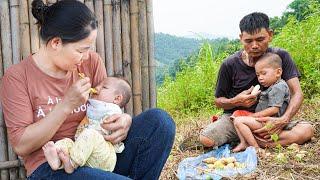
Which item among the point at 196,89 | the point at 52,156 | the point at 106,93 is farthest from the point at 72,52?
the point at 196,89

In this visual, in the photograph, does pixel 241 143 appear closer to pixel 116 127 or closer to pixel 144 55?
pixel 144 55

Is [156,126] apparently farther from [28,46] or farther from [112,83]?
[28,46]

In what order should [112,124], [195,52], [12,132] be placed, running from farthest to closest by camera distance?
[195,52] < [112,124] < [12,132]

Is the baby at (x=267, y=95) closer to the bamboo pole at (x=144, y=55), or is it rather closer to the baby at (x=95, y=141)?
the bamboo pole at (x=144, y=55)

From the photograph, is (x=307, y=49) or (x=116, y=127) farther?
(x=307, y=49)

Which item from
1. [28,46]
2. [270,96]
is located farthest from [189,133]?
[28,46]

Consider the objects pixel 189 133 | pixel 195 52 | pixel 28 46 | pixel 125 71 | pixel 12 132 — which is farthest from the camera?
pixel 195 52

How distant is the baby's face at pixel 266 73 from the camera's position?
4406 millimetres

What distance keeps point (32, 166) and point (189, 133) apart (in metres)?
2.48

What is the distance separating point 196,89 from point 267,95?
9.08ft

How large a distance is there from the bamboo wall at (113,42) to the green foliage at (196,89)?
9.49 ft

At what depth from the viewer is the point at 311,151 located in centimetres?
431

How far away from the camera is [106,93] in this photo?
3045 millimetres

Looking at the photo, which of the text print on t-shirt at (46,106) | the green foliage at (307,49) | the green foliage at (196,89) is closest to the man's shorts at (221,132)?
the green foliage at (307,49)
